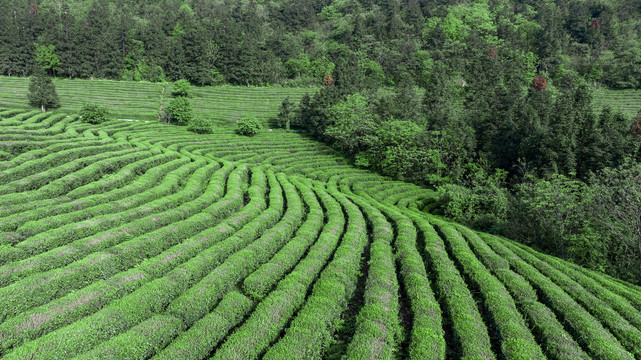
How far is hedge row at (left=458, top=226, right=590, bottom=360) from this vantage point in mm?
11870

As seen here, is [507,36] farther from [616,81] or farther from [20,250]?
[20,250]

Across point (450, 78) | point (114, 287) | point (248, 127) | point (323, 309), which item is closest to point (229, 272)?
point (114, 287)

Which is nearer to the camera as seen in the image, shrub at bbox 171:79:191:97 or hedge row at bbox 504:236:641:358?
hedge row at bbox 504:236:641:358

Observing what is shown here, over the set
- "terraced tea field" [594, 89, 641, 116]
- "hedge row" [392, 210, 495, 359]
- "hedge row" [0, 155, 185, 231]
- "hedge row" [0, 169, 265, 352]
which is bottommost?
"hedge row" [0, 155, 185, 231]

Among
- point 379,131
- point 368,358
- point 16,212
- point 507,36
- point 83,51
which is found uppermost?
point 507,36

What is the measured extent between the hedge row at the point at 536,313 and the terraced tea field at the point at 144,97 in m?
73.1

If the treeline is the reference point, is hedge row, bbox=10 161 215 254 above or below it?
below

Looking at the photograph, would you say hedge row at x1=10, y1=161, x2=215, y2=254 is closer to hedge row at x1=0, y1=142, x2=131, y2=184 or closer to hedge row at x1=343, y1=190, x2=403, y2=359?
hedge row at x1=0, y1=142, x2=131, y2=184

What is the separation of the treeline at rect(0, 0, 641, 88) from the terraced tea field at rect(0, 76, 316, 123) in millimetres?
8599

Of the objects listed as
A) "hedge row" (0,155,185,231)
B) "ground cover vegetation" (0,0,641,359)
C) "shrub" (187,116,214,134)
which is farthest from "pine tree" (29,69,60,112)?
"hedge row" (0,155,185,231)

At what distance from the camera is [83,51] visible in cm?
10312

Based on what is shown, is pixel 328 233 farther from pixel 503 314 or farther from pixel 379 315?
pixel 503 314

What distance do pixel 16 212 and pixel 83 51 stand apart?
112 metres

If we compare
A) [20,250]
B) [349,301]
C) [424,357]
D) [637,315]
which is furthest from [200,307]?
[637,315]
